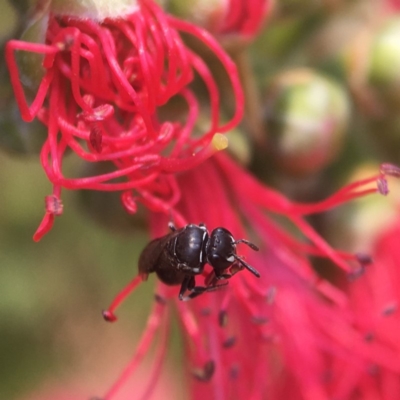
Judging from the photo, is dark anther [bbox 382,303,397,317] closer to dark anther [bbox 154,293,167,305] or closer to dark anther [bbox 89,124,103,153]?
dark anther [bbox 154,293,167,305]

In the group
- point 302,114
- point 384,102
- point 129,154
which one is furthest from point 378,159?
point 129,154

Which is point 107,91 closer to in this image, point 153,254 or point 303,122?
point 153,254

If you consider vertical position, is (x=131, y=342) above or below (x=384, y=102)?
below

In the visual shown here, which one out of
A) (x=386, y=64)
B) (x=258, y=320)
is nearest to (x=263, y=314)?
(x=258, y=320)

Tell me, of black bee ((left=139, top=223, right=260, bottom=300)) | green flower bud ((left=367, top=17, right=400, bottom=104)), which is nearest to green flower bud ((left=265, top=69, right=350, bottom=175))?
green flower bud ((left=367, top=17, right=400, bottom=104))

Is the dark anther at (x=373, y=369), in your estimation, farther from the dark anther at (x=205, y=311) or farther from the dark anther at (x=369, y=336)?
the dark anther at (x=205, y=311)

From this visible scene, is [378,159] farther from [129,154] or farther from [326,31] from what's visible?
[129,154]

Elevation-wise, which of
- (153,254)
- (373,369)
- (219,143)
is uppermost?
(219,143)

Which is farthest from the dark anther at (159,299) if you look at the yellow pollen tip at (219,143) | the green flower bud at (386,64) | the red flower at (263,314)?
the green flower bud at (386,64)
